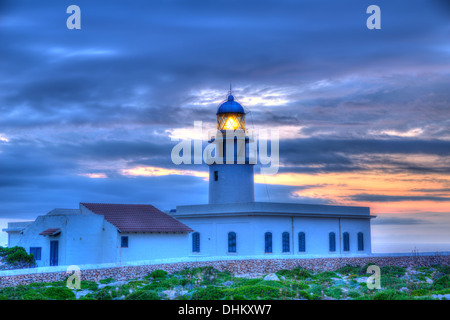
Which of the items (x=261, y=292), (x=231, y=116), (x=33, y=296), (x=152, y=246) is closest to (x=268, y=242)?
(x=152, y=246)

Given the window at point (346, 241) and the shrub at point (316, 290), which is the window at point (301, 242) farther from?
the shrub at point (316, 290)

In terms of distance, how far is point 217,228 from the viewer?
90.9 ft

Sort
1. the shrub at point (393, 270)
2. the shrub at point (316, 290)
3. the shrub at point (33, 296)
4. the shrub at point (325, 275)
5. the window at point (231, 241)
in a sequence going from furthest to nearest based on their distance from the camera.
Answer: the window at point (231, 241), the shrub at point (393, 270), the shrub at point (325, 275), the shrub at point (316, 290), the shrub at point (33, 296)

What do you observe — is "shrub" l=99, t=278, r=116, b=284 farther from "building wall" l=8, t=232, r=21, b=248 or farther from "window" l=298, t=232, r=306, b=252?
"building wall" l=8, t=232, r=21, b=248

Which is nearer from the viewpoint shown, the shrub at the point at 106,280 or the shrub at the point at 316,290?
the shrub at the point at 316,290

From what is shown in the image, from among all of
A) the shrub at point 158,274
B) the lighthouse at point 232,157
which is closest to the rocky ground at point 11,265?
the shrub at point 158,274

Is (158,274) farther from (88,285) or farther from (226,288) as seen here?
(226,288)

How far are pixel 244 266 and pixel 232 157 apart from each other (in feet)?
28.7

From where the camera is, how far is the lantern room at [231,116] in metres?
30.0

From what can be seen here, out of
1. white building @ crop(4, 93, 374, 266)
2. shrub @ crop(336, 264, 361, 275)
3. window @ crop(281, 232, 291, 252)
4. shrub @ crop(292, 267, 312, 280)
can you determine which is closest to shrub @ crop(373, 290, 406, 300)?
shrub @ crop(292, 267, 312, 280)

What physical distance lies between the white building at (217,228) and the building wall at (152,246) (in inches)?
1.6

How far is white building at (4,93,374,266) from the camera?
2341 cm
